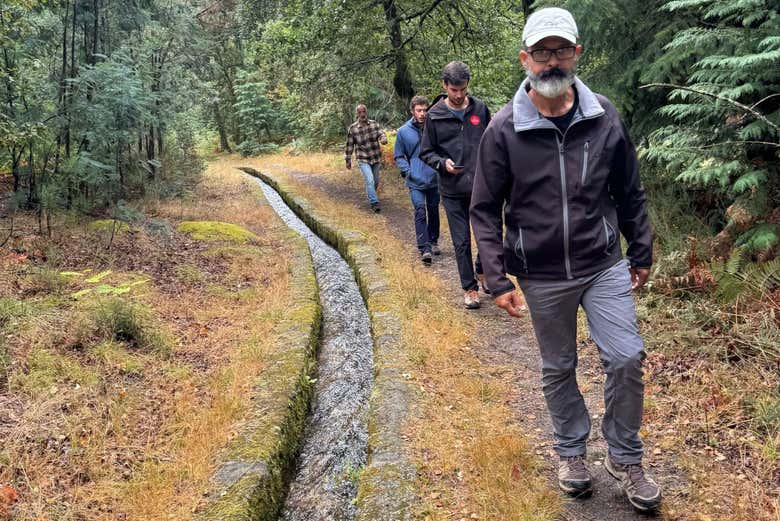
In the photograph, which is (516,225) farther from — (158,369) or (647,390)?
(158,369)

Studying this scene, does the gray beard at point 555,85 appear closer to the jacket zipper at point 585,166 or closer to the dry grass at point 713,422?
the jacket zipper at point 585,166

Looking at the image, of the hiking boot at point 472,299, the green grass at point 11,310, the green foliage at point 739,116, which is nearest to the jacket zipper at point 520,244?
the green foliage at point 739,116

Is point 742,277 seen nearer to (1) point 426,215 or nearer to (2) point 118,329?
(1) point 426,215

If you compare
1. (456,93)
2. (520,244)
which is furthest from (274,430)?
(456,93)

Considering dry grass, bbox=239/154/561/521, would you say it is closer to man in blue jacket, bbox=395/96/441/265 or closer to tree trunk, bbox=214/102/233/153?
man in blue jacket, bbox=395/96/441/265

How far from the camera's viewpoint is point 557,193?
2.64 metres

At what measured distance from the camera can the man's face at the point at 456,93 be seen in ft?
17.5

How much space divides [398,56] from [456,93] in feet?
30.5

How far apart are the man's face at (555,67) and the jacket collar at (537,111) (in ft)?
0.29

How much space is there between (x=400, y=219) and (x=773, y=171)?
24.0ft

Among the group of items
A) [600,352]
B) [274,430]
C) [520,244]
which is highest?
[520,244]

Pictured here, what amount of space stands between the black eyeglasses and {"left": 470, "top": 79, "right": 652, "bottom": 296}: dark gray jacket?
0.14 metres

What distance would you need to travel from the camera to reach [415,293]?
21.0 feet

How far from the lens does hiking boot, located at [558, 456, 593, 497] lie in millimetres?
2996
